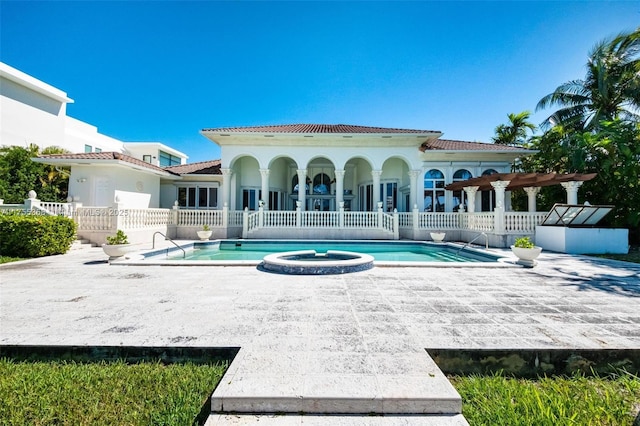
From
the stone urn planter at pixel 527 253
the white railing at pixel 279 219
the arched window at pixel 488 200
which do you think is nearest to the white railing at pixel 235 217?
the white railing at pixel 279 219

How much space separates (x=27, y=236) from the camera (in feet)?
30.1

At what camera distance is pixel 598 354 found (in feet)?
9.76

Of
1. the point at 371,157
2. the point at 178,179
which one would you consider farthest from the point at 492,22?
the point at 178,179

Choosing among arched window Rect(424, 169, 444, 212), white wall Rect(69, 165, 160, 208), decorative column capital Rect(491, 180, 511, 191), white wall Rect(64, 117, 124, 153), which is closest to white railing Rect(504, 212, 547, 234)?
decorative column capital Rect(491, 180, 511, 191)

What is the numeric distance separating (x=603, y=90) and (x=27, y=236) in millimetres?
29364

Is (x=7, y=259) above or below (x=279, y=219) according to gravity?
below

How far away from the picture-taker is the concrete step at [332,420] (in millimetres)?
2027

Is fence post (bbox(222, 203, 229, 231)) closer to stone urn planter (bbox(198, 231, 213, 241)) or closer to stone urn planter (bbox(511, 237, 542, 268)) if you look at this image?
stone urn planter (bbox(198, 231, 213, 241))

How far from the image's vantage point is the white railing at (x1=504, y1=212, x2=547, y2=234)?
12.4 meters

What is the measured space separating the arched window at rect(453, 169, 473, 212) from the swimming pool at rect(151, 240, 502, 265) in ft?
17.3

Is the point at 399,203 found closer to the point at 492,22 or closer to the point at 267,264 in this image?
the point at 492,22

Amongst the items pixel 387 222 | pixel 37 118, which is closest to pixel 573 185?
pixel 387 222

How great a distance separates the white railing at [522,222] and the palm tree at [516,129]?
45.9ft

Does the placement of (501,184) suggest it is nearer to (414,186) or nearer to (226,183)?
(414,186)
